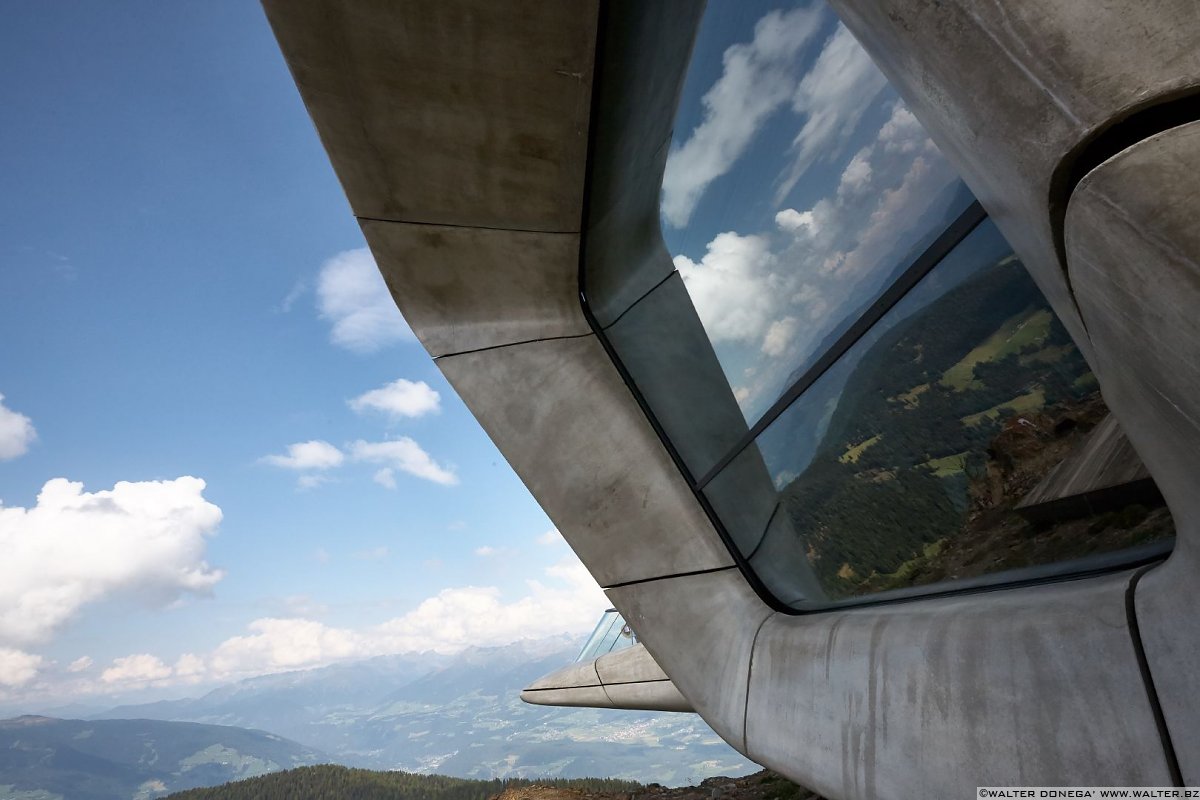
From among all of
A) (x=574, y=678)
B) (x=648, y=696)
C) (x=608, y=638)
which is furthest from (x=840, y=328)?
(x=574, y=678)

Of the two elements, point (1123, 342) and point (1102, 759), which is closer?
point (1123, 342)

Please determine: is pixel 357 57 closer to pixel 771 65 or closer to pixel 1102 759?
pixel 771 65

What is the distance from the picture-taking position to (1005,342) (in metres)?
2.83

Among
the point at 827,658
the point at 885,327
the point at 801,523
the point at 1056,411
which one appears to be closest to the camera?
the point at 1056,411

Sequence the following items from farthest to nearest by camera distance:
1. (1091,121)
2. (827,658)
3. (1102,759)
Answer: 1. (827,658)
2. (1102,759)
3. (1091,121)

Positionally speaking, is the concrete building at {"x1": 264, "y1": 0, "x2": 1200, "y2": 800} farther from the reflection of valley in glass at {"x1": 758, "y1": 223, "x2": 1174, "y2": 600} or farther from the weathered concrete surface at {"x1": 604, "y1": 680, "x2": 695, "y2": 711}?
the weathered concrete surface at {"x1": 604, "y1": 680, "x2": 695, "y2": 711}

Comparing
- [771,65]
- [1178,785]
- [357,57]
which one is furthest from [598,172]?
[1178,785]

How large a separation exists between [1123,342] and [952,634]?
2.04 meters

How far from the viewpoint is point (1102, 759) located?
2207mm

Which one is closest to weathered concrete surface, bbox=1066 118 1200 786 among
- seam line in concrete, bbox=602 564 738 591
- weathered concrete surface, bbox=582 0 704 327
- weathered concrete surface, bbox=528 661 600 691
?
weathered concrete surface, bbox=582 0 704 327

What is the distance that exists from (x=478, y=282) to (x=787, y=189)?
110 inches

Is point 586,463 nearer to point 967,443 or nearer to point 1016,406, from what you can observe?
point 967,443

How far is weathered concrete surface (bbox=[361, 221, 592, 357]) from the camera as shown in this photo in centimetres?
548

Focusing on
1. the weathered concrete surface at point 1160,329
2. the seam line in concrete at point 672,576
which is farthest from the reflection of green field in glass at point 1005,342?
the seam line in concrete at point 672,576
